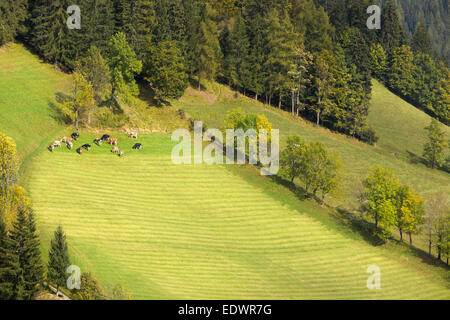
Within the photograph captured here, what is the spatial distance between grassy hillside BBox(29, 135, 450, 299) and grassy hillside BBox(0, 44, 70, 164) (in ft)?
20.3

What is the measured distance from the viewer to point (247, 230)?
253ft

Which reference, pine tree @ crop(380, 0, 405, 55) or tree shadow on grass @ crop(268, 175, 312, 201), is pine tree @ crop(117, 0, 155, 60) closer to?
tree shadow on grass @ crop(268, 175, 312, 201)

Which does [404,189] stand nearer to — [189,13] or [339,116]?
[339,116]

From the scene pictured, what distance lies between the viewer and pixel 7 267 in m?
54.6

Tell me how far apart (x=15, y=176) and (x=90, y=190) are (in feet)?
40.6

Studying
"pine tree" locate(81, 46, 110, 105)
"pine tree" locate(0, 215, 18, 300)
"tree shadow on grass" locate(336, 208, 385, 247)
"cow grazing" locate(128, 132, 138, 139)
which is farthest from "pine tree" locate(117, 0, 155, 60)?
"pine tree" locate(0, 215, 18, 300)

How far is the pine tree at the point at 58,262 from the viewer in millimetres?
56188

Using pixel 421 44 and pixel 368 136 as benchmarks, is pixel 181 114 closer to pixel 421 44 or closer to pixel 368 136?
pixel 368 136

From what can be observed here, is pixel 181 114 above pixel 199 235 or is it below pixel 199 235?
above

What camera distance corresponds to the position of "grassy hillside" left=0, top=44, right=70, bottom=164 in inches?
3285

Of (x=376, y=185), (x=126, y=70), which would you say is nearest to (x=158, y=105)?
(x=126, y=70)

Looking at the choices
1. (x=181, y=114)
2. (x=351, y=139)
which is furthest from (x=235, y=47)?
(x=351, y=139)

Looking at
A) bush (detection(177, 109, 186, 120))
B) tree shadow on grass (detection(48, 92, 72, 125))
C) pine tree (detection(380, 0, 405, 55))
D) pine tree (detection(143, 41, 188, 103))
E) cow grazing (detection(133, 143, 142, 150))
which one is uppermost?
pine tree (detection(380, 0, 405, 55))

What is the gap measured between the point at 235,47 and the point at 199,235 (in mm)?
62776
